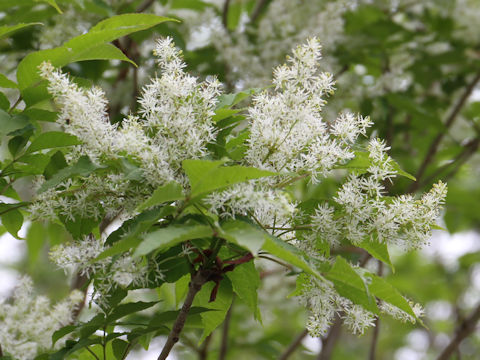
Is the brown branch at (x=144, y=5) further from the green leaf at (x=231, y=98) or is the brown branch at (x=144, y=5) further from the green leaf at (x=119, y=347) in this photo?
the green leaf at (x=119, y=347)

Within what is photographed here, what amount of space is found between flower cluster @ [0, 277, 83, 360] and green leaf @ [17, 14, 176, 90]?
897 mm

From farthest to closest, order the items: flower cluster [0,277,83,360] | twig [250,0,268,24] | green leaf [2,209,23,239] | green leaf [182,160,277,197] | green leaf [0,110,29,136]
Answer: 1. twig [250,0,268,24]
2. flower cluster [0,277,83,360]
3. green leaf [2,209,23,239]
4. green leaf [0,110,29,136]
5. green leaf [182,160,277,197]

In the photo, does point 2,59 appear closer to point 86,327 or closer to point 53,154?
point 53,154

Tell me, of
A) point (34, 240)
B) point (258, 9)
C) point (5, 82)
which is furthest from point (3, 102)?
point (258, 9)

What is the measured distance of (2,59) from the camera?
3.20 m

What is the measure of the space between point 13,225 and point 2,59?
5.75 ft

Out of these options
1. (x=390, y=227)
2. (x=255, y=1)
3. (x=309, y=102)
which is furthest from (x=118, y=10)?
(x=390, y=227)

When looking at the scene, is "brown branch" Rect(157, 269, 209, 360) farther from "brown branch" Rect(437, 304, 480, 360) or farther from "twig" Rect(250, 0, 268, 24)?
"twig" Rect(250, 0, 268, 24)

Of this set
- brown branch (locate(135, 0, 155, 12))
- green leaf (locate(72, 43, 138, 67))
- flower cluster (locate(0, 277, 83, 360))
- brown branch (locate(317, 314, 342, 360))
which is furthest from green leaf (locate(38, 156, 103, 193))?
brown branch (locate(317, 314, 342, 360))

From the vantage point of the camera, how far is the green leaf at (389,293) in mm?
1325

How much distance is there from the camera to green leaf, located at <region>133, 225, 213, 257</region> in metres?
1.06

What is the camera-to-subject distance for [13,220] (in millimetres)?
1767

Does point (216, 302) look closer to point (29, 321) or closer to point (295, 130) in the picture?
A: point (295, 130)

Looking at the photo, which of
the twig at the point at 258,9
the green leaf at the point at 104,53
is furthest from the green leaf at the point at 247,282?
the twig at the point at 258,9
